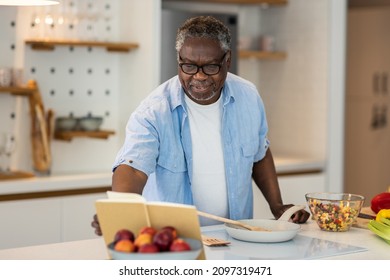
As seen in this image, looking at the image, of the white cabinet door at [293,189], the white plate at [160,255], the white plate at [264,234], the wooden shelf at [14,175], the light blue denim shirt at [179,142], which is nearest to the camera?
the white plate at [160,255]

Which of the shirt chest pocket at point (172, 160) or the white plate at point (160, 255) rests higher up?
the shirt chest pocket at point (172, 160)

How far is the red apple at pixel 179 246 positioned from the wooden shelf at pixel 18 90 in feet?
8.49

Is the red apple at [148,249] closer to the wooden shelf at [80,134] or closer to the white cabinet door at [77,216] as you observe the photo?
the white cabinet door at [77,216]

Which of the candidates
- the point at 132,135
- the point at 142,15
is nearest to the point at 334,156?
the point at 142,15

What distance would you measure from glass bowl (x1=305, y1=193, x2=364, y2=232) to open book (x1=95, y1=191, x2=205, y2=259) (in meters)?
0.73

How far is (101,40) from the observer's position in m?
4.60

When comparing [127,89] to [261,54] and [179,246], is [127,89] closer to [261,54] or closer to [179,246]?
[261,54]

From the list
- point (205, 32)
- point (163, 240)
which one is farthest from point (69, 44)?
point (163, 240)

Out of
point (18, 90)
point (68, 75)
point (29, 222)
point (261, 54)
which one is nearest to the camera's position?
point (29, 222)

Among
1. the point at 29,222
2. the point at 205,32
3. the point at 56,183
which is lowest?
the point at 29,222

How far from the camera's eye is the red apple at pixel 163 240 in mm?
1681

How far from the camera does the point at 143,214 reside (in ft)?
5.81

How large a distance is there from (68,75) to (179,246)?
300 cm

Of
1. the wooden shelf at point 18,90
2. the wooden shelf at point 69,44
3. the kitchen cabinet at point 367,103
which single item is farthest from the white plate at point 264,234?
the kitchen cabinet at point 367,103
